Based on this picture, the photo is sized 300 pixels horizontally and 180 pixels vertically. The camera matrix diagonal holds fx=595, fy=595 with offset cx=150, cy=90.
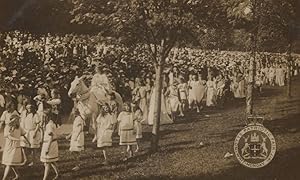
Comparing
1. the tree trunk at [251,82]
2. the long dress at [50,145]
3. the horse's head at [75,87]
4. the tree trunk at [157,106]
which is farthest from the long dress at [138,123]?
the tree trunk at [251,82]

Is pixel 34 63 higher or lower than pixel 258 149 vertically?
higher

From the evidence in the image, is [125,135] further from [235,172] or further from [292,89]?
[292,89]

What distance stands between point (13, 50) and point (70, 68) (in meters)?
0.62

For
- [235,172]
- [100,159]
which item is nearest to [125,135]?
[100,159]

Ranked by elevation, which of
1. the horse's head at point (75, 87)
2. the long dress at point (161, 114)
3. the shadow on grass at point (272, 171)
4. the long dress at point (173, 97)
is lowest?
the shadow on grass at point (272, 171)

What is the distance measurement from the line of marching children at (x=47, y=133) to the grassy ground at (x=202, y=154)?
0.21 ft

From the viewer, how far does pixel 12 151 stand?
431cm

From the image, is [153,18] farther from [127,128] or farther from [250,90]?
[250,90]

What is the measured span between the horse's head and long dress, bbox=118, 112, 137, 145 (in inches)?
17.0

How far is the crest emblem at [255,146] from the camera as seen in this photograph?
4625 mm

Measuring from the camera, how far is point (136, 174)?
14.4 ft

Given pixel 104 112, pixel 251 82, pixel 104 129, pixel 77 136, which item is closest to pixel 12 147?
pixel 77 136

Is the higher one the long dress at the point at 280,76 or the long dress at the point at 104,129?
the long dress at the point at 280,76

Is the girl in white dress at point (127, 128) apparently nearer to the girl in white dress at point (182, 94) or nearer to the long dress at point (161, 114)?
the long dress at point (161, 114)
